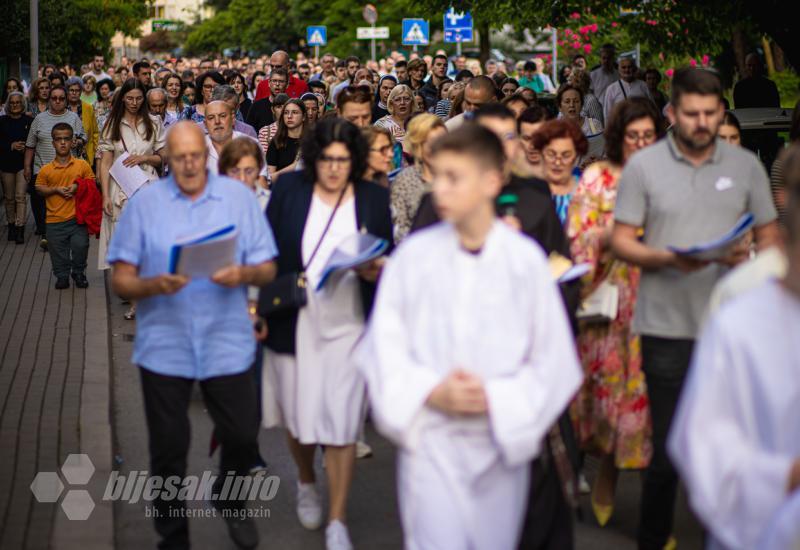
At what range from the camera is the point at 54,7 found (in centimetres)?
4406

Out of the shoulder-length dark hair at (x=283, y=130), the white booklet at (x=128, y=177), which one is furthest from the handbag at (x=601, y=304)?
the white booklet at (x=128, y=177)

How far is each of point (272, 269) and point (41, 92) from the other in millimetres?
14522

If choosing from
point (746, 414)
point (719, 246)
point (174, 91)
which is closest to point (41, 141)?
point (174, 91)

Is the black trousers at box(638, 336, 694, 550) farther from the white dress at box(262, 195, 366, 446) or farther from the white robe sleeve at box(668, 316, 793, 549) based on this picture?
→ the white robe sleeve at box(668, 316, 793, 549)

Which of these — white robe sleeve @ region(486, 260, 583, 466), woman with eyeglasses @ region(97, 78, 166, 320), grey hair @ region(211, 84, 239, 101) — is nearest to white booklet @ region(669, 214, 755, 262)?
white robe sleeve @ region(486, 260, 583, 466)

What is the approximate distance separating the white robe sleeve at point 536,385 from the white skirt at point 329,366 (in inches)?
89.9

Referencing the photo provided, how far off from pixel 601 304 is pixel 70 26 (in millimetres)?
47429

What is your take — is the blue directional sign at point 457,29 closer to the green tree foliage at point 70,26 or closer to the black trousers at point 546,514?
the green tree foliage at point 70,26

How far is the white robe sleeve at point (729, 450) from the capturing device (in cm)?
352

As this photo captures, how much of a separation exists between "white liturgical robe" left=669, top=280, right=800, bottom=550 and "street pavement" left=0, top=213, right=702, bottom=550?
327 centimetres

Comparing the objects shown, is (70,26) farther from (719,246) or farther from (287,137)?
(719,246)

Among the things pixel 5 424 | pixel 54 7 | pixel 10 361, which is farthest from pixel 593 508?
pixel 54 7

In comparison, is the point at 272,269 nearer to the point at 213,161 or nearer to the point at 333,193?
the point at 333,193

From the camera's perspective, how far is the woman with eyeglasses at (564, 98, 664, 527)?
7113mm
